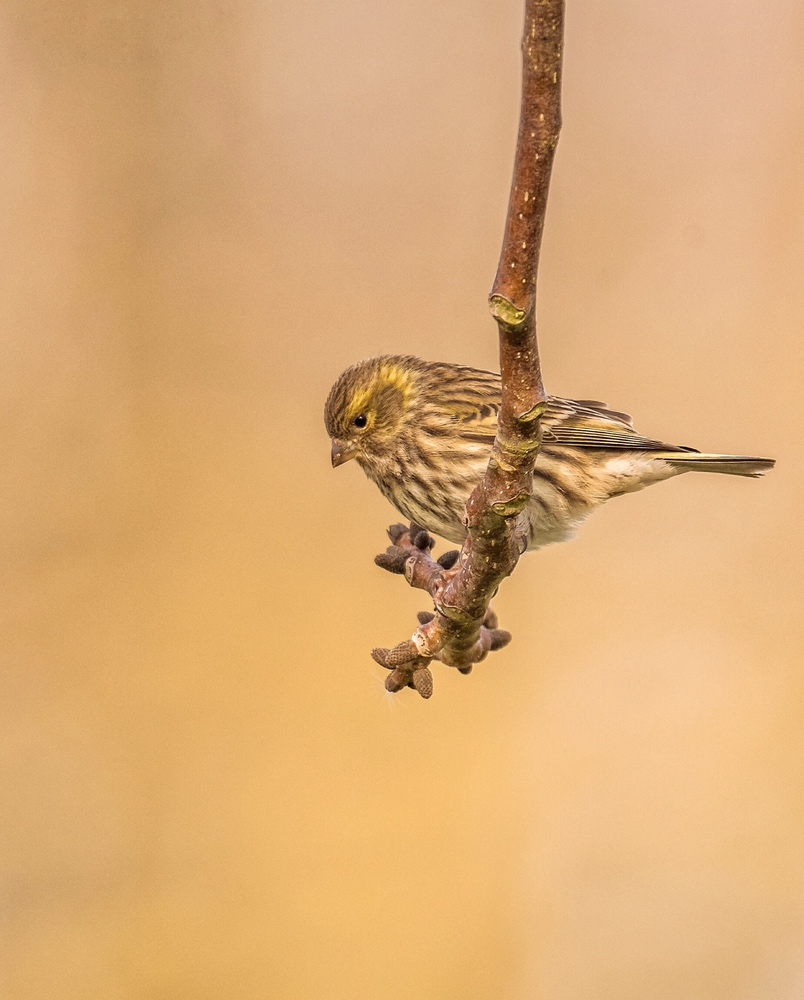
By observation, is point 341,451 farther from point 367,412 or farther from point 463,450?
point 463,450

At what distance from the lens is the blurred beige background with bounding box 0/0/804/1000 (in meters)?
3.85

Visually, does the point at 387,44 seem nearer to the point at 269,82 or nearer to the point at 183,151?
the point at 269,82

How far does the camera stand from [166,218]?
3.94 m

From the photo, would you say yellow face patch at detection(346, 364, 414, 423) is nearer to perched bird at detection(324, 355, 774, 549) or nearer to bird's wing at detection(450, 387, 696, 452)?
perched bird at detection(324, 355, 774, 549)

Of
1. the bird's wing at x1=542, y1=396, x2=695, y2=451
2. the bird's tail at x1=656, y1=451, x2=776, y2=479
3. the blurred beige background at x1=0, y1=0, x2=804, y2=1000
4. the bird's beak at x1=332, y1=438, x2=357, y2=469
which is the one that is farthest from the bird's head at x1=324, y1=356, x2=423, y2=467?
the blurred beige background at x1=0, y1=0, x2=804, y2=1000

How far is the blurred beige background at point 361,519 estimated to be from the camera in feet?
12.6

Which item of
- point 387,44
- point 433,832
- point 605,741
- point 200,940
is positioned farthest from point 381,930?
point 387,44

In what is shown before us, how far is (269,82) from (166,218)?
0.63m

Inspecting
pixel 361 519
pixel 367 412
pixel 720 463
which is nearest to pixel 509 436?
pixel 720 463

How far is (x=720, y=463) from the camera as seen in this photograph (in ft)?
8.49

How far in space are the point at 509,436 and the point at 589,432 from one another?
4.70ft

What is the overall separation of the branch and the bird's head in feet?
2.49

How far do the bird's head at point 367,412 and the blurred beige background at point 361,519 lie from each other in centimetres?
98

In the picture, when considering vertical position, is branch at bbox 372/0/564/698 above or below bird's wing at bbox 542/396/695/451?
below
